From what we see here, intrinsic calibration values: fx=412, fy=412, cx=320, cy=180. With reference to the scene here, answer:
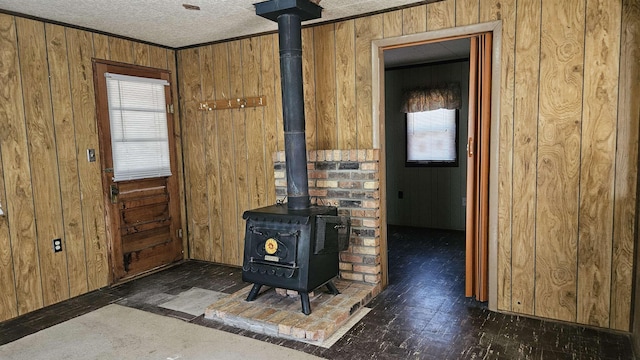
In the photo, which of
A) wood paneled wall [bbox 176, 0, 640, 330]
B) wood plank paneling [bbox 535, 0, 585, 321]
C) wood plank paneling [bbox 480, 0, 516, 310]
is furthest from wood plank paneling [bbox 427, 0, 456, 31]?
wood plank paneling [bbox 535, 0, 585, 321]

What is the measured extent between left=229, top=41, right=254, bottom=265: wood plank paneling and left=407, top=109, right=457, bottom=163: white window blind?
2772 mm

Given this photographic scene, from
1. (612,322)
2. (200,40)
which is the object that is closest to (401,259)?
(612,322)

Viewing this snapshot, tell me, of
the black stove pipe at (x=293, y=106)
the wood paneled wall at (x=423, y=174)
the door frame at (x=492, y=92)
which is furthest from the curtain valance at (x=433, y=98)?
the black stove pipe at (x=293, y=106)

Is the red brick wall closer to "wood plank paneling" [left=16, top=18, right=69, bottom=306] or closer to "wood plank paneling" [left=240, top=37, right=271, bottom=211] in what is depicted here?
"wood plank paneling" [left=240, top=37, right=271, bottom=211]

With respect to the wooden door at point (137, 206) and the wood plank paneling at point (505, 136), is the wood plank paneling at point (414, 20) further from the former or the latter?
the wooden door at point (137, 206)

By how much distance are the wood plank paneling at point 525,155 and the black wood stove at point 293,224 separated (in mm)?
1244

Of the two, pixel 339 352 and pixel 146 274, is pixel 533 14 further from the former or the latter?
pixel 146 274

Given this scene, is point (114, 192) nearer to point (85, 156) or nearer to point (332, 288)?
point (85, 156)

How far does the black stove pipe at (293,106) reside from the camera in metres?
2.95

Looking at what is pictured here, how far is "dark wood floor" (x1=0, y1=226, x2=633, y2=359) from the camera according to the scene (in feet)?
8.11

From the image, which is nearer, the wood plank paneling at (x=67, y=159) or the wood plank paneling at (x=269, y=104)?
the wood plank paneling at (x=67, y=159)

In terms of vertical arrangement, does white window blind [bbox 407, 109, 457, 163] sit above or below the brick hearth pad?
above

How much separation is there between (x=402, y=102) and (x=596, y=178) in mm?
3453

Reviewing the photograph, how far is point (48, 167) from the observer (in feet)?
10.9
